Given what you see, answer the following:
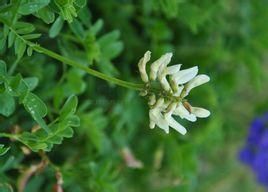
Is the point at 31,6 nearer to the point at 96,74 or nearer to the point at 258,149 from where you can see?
the point at 96,74

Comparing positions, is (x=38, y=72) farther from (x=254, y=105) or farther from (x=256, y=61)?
(x=254, y=105)

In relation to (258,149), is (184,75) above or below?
below

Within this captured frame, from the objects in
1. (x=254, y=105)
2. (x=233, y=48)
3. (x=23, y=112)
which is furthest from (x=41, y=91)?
(x=254, y=105)

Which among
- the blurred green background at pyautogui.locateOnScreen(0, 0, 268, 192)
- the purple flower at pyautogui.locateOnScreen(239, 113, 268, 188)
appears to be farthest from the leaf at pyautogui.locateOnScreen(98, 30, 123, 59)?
the purple flower at pyautogui.locateOnScreen(239, 113, 268, 188)

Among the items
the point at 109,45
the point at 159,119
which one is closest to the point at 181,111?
the point at 159,119

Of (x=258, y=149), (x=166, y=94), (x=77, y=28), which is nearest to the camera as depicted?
(x=166, y=94)

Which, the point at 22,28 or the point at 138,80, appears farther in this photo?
the point at 138,80
